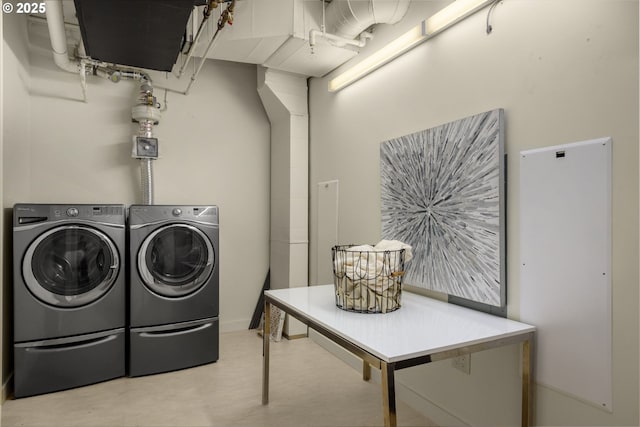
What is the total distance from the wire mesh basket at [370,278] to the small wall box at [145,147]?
2.12 m

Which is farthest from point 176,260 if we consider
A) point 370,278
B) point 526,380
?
point 526,380

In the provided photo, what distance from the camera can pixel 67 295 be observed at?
8.61 feet

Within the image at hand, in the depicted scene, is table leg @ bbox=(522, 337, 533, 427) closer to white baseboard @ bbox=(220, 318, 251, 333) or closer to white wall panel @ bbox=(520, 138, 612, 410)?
white wall panel @ bbox=(520, 138, 612, 410)

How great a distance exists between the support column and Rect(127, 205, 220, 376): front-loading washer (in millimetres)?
772

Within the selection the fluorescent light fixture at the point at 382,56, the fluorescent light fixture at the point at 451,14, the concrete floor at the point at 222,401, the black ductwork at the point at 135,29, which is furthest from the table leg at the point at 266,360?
the fluorescent light fixture at the point at 451,14

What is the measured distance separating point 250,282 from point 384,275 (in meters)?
2.43

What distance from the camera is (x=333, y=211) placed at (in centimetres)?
331

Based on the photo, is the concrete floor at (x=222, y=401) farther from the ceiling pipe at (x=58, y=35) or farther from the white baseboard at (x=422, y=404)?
the ceiling pipe at (x=58, y=35)

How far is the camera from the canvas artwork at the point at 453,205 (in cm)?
187

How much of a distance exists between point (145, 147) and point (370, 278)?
2.35 m

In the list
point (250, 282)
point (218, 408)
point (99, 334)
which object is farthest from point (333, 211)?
point (99, 334)

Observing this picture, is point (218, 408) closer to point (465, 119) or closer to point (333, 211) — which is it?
point (333, 211)

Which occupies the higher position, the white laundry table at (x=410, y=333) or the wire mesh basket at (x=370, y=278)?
the wire mesh basket at (x=370, y=278)

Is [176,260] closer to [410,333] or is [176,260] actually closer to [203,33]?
[203,33]
